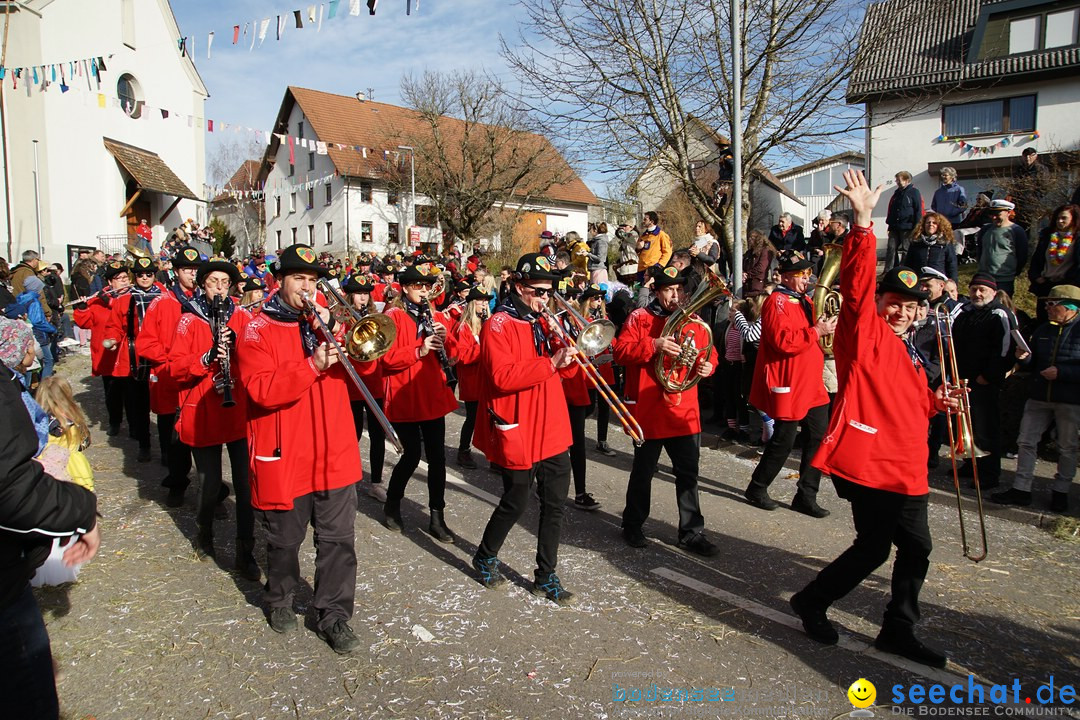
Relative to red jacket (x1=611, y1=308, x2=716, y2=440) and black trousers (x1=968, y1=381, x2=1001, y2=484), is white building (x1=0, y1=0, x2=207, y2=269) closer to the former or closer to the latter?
red jacket (x1=611, y1=308, x2=716, y2=440)

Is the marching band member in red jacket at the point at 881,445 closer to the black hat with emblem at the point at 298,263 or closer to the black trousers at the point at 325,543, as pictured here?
the black trousers at the point at 325,543

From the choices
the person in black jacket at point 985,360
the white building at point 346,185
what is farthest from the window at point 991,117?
the person in black jacket at point 985,360

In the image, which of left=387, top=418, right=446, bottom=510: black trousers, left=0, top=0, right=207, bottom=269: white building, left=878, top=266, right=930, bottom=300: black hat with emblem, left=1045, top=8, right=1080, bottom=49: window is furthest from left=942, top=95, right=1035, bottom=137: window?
left=387, top=418, right=446, bottom=510: black trousers

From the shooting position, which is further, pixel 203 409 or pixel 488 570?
pixel 203 409

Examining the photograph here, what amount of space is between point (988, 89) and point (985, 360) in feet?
78.8

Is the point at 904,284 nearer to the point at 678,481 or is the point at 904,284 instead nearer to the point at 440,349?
the point at 678,481

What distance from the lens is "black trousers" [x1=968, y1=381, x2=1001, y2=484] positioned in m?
7.16

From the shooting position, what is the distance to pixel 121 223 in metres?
29.7

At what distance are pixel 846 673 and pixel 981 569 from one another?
203 cm

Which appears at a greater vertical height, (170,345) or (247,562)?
(170,345)

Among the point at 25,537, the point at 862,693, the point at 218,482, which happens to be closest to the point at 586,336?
the point at 862,693

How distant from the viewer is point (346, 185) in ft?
140

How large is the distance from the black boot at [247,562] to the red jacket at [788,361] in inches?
168

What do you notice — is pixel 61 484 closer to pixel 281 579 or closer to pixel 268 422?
pixel 268 422
